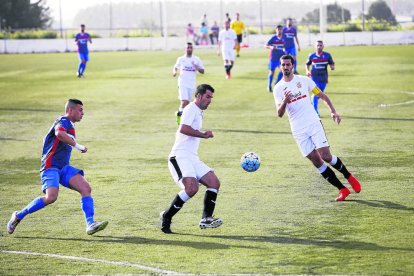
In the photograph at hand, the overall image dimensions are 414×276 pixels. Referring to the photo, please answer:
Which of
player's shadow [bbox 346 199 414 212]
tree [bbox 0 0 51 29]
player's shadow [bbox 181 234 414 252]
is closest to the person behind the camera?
player's shadow [bbox 181 234 414 252]

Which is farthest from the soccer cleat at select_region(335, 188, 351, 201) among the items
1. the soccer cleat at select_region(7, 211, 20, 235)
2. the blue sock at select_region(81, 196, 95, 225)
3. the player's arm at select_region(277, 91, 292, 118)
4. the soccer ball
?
the soccer cleat at select_region(7, 211, 20, 235)

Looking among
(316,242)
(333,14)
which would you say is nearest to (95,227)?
(316,242)

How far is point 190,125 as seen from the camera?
40.8ft

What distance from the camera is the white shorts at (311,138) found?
14.4m

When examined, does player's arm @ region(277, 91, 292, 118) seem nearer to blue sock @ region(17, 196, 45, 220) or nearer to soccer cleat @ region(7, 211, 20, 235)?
blue sock @ region(17, 196, 45, 220)

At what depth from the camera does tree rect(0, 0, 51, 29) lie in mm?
85062

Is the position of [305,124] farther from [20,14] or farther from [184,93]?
[20,14]

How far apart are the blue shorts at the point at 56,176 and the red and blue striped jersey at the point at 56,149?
0.06 meters

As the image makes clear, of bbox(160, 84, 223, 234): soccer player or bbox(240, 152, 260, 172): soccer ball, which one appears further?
bbox(240, 152, 260, 172): soccer ball

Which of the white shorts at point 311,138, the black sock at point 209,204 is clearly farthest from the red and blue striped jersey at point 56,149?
the white shorts at point 311,138

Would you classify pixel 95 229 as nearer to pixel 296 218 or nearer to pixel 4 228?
pixel 4 228

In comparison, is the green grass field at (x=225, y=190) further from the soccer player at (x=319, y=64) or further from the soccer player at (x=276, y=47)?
the soccer player at (x=276, y=47)

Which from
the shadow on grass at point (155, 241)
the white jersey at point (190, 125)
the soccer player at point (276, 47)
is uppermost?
the soccer player at point (276, 47)

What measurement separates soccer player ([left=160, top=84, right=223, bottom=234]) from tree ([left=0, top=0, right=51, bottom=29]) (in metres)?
72.6
